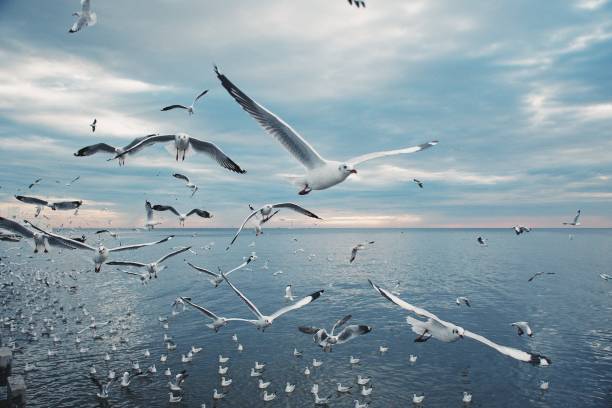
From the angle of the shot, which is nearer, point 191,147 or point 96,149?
point 191,147

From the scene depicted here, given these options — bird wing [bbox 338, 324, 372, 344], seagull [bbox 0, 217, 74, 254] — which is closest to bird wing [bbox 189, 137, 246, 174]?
seagull [bbox 0, 217, 74, 254]

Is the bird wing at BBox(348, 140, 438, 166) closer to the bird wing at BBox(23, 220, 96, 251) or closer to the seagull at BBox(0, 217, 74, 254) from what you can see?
the bird wing at BBox(23, 220, 96, 251)

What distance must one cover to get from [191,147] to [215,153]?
76 centimetres

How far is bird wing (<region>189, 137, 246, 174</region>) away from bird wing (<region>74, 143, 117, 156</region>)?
3124mm

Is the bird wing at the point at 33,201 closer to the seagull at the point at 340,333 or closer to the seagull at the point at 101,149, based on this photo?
the seagull at the point at 101,149

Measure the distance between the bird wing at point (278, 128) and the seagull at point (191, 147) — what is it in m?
3.04

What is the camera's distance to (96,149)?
43.8 feet

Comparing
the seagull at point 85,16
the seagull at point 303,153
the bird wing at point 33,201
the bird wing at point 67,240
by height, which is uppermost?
the seagull at point 85,16

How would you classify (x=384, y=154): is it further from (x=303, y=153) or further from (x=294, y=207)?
(x=294, y=207)

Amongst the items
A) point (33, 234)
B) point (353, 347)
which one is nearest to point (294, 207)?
point (33, 234)

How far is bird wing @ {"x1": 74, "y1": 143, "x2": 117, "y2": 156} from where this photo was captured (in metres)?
13.1

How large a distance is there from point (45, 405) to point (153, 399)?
223 inches

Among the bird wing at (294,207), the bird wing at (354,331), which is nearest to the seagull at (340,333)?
the bird wing at (354,331)

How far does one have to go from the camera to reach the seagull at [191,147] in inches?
463
